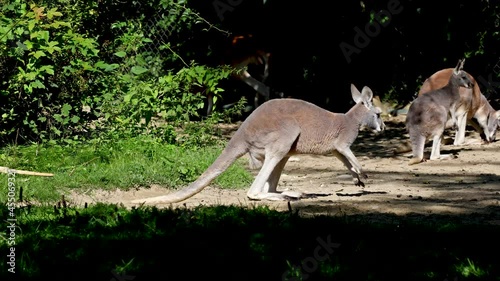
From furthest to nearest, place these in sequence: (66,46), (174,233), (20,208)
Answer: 1. (66,46)
2. (20,208)
3. (174,233)

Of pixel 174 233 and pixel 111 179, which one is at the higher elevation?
pixel 174 233

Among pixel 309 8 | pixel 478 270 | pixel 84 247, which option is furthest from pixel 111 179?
pixel 309 8

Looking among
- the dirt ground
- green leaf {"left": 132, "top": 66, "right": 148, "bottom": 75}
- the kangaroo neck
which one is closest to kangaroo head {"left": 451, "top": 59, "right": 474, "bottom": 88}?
the dirt ground

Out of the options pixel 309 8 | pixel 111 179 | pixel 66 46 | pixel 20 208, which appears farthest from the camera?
pixel 309 8

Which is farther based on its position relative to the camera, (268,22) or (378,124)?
(268,22)

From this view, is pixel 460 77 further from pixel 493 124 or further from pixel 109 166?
pixel 109 166

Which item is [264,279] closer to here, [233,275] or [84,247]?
[233,275]

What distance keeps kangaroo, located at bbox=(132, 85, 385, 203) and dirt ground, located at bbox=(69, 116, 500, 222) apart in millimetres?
229

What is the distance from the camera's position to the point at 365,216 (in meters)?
6.38

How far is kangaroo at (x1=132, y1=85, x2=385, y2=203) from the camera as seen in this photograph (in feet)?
24.0

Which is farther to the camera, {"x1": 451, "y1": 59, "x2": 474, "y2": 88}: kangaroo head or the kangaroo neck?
{"x1": 451, "y1": 59, "x2": 474, "y2": 88}: kangaroo head

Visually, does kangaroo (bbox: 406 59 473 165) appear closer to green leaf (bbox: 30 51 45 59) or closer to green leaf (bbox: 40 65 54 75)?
green leaf (bbox: 40 65 54 75)

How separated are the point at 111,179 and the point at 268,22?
7656 millimetres

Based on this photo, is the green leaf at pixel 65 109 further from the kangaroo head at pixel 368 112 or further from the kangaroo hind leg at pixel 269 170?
the kangaroo head at pixel 368 112
